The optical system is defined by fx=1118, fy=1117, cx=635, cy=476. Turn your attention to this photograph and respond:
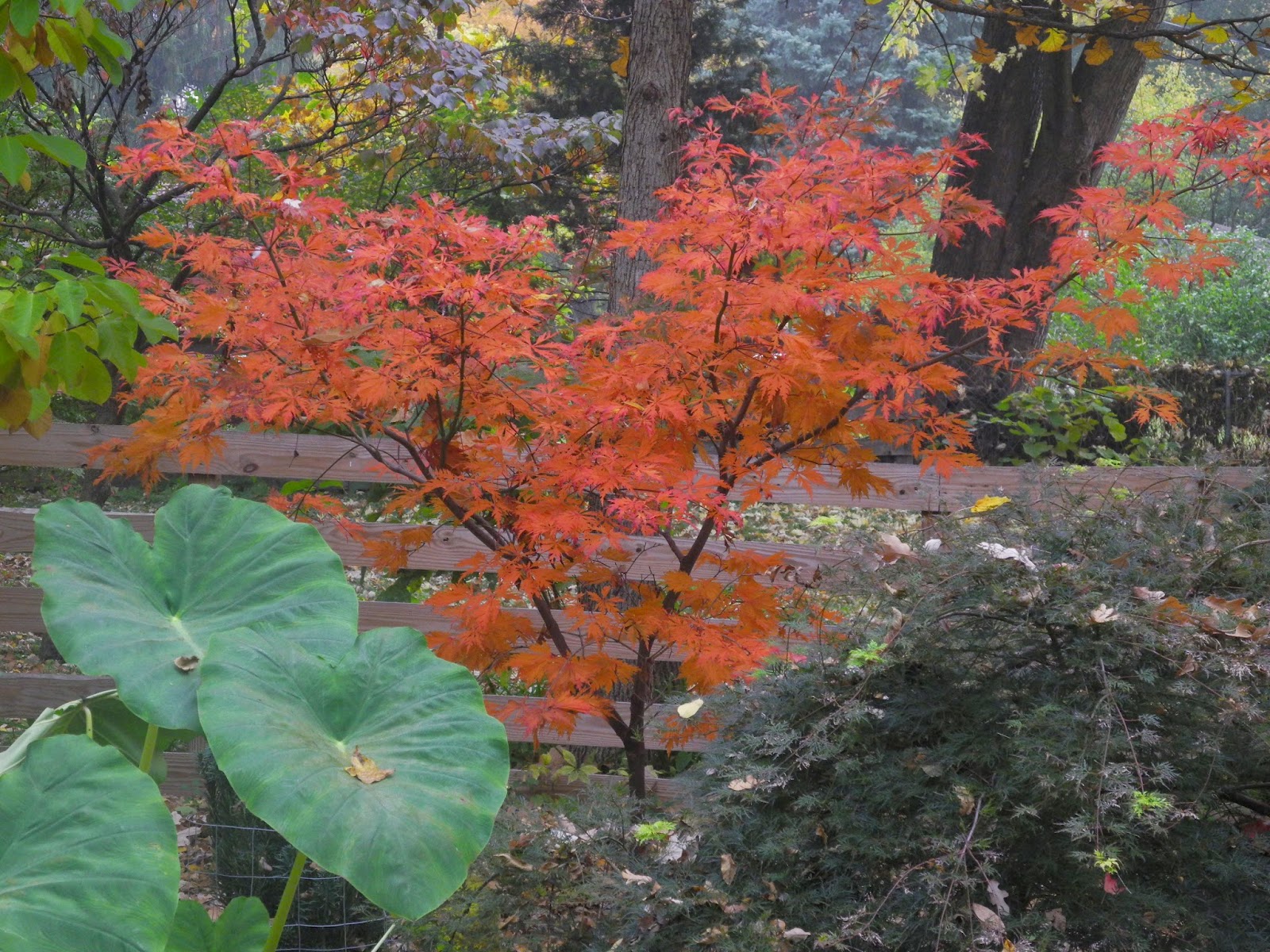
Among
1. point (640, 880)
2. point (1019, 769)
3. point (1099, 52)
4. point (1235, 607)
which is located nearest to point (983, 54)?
point (1099, 52)

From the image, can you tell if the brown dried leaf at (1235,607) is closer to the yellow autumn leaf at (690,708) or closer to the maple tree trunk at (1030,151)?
the yellow autumn leaf at (690,708)

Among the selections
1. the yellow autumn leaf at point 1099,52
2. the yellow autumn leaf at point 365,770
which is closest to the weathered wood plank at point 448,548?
the yellow autumn leaf at point 365,770

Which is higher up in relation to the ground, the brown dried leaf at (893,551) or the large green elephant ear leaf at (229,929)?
the brown dried leaf at (893,551)

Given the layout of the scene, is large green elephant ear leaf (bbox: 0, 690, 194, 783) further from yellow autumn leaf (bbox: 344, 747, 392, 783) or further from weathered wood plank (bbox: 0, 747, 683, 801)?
weathered wood plank (bbox: 0, 747, 683, 801)

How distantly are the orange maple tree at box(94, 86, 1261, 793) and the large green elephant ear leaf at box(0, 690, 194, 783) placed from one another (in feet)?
2.70

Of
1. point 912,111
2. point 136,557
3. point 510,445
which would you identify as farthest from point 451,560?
point 912,111

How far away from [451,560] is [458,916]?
1564 mm

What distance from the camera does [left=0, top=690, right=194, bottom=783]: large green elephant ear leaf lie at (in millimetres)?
1547

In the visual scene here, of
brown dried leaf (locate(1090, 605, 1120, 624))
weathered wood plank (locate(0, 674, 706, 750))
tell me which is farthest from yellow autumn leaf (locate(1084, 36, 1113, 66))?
brown dried leaf (locate(1090, 605, 1120, 624))

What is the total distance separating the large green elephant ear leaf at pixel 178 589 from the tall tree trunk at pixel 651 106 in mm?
2240

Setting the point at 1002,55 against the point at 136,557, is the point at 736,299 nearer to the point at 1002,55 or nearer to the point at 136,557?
the point at 136,557

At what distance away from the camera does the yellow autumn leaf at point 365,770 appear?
1.25 m

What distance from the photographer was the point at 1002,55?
215 inches

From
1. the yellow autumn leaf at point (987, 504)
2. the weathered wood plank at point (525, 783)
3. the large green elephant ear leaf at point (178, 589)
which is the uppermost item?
the yellow autumn leaf at point (987, 504)
